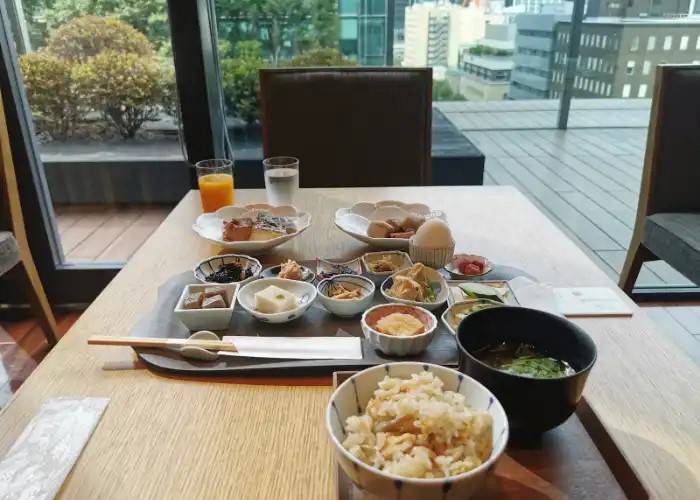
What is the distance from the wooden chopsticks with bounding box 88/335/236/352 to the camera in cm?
83

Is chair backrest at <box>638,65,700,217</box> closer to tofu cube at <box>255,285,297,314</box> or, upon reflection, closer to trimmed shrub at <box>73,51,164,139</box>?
tofu cube at <box>255,285,297,314</box>

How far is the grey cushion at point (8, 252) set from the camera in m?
1.85

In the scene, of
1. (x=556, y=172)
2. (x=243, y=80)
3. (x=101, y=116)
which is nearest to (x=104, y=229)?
(x=101, y=116)

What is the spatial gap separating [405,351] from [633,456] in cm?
31

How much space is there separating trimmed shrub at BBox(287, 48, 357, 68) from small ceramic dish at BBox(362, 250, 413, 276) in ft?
5.13

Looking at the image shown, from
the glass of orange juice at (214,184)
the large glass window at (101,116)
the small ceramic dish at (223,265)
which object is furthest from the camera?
the large glass window at (101,116)

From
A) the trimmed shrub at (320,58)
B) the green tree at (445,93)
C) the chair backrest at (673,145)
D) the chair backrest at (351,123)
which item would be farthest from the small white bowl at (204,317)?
the green tree at (445,93)

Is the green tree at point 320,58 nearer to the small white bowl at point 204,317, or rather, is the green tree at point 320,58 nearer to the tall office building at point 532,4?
the tall office building at point 532,4

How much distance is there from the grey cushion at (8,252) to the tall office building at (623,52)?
2431mm

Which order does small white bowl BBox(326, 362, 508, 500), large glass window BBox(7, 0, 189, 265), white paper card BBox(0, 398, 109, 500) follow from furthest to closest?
1. large glass window BBox(7, 0, 189, 265)
2. white paper card BBox(0, 398, 109, 500)
3. small white bowl BBox(326, 362, 508, 500)

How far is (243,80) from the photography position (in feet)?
8.32

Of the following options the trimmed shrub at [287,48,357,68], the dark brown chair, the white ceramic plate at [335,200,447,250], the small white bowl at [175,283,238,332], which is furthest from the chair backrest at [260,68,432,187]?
the small white bowl at [175,283,238,332]

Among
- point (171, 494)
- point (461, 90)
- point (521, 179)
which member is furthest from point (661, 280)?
point (171, 494)

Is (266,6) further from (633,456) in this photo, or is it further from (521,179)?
(633,456)
